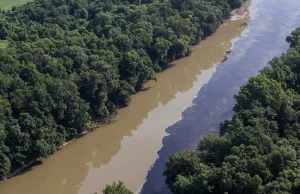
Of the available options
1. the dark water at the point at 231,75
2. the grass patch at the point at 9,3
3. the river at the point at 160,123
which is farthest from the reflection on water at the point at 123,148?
the grass patch at the point at 9,3

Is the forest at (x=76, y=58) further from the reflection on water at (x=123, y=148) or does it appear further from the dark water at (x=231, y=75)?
the dark water at (x=231, y=75)

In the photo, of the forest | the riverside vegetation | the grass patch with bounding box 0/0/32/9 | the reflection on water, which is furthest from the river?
the grass patch with bounding box 0/0/32/9

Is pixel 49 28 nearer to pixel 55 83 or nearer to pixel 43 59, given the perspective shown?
pixel 43 59

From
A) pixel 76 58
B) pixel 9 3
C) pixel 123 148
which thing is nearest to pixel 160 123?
pixel 123 148

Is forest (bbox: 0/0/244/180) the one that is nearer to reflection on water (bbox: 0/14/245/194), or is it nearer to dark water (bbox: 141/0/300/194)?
reflection on water (bbox: 0/14/245/194)

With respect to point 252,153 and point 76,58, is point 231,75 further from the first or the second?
point 252,153

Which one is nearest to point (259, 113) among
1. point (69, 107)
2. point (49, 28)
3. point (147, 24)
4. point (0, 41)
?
point (69, 107)
